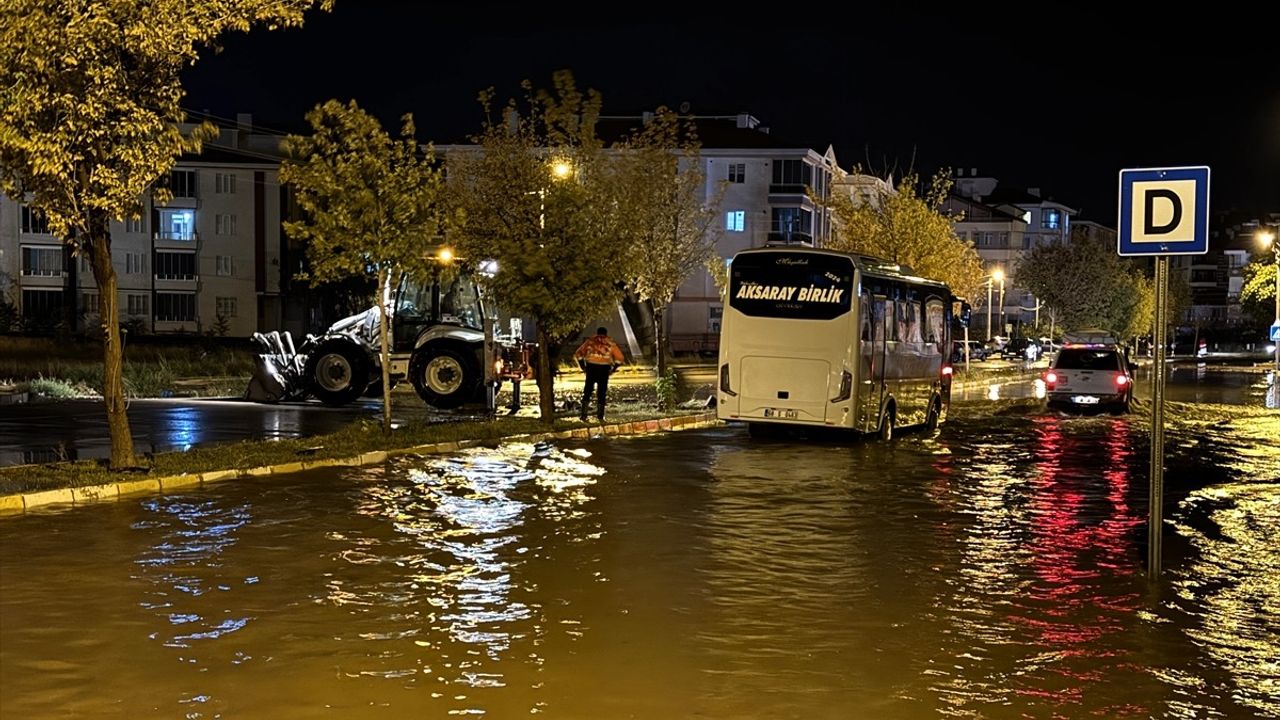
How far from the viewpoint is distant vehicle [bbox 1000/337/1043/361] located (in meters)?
88.5

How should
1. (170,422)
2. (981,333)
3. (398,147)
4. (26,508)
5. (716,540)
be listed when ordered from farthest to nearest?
(981,333)
(170,422)
(398,147)
(26,508)
(716,540)

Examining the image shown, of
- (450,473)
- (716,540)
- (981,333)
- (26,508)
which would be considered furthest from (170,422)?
(981,333)

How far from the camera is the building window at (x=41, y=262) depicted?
79.1m

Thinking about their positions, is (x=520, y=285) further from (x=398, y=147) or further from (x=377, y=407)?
(x=377, y=407)

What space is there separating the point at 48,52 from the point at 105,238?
2.47m

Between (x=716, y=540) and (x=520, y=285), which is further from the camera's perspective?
(x=520, y=285)

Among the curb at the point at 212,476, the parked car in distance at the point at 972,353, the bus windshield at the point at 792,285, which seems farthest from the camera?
the parked car in distance at the point at 972,353

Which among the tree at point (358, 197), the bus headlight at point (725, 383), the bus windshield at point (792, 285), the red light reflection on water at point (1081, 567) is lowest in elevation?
the red light reflection on water at point (1081, 567)

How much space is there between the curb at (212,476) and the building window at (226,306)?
189 feet

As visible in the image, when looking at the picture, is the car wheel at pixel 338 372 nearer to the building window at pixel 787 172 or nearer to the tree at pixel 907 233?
the tree at pixel 907 233

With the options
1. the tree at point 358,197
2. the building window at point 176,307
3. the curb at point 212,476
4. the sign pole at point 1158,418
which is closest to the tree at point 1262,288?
the building window at point 176,307

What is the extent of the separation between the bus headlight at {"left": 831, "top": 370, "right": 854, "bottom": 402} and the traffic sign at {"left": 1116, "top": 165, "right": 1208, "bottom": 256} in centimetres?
1293

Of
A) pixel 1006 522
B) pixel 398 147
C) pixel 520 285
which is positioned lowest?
pixel 1006 522

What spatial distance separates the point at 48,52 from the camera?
49.9 feet
